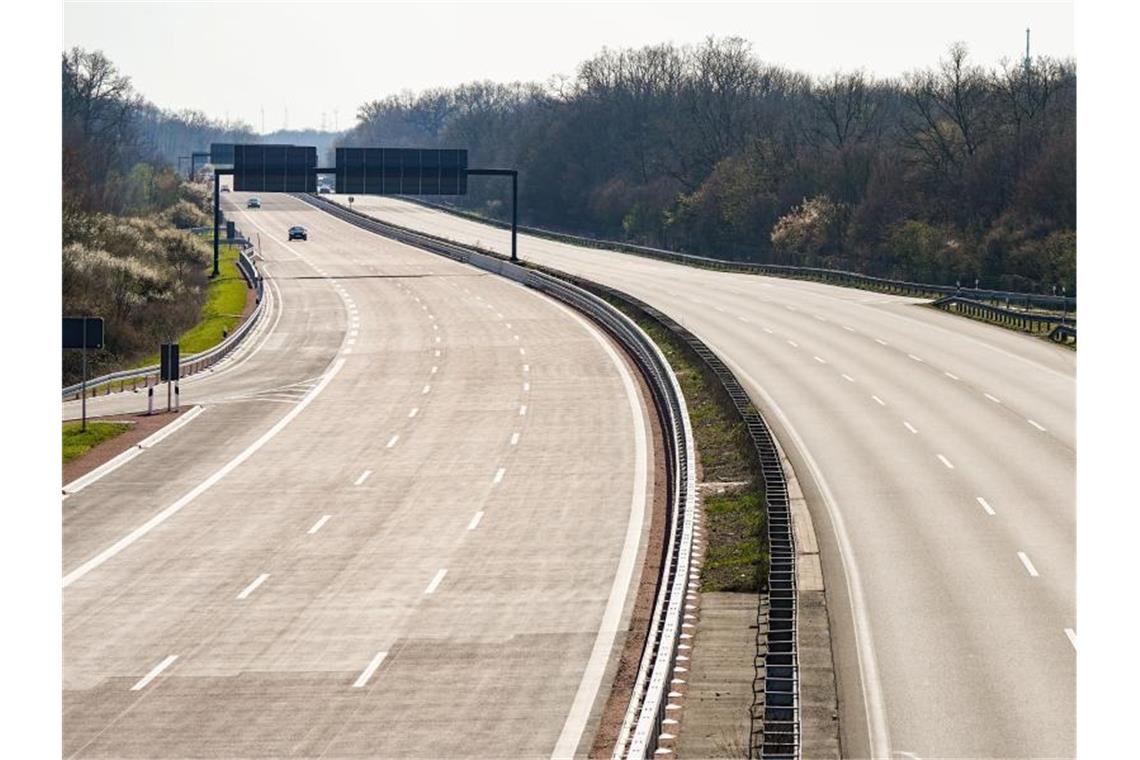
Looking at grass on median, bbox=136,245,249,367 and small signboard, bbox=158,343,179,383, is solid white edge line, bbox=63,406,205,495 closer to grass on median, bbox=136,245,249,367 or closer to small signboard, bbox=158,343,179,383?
small signboard, bbox=158,343,179,383

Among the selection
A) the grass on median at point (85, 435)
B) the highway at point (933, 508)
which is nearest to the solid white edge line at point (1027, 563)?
the highway at point (933, 508)

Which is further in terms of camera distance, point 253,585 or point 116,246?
point 116,246

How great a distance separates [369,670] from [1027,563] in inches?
464

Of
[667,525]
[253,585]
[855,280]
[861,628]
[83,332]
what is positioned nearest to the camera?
[861,628]

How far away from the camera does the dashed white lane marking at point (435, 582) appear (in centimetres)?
2981

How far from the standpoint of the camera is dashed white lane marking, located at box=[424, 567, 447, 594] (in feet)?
97.8

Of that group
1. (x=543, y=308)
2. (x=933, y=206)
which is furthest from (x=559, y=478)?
(x=933, y=206)

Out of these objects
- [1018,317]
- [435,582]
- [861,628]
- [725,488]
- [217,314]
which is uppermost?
[1018,317]

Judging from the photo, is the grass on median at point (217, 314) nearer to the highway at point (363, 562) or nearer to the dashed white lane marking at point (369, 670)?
the highway at point (363, 562)

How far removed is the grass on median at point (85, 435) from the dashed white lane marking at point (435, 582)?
47.9 feet

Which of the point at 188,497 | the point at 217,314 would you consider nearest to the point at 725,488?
the point at 188,497

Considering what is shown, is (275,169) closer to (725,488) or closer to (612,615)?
(725,488)

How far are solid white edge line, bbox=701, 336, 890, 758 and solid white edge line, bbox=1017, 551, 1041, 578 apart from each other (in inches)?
114

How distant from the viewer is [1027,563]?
29344 millimetres
